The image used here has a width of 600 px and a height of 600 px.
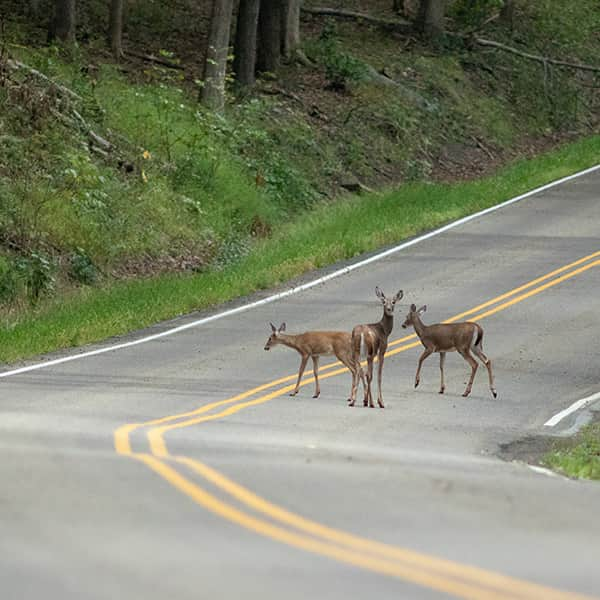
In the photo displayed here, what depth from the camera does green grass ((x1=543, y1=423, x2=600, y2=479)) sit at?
43.3 feet

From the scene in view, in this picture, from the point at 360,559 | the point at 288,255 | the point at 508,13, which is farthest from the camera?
the point at 508,13

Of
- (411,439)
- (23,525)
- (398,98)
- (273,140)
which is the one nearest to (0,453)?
(23,525)

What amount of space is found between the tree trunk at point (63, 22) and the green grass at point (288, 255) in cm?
817

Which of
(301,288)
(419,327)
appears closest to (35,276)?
(301,288)

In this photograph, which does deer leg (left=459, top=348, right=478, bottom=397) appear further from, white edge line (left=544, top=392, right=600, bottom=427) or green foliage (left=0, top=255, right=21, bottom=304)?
green foliage (left=0, top=255, right=21, bottom=304)

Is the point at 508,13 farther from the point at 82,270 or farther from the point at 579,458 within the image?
the point at 579,458

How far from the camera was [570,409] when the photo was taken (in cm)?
1808

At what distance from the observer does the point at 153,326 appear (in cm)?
2405

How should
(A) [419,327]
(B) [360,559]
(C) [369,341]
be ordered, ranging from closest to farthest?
(B) [360,559]
(C) [369,341]
(A) [419,327]

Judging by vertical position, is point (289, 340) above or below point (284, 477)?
below

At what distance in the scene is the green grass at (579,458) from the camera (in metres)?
13.2

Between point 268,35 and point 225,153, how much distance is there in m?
8.02

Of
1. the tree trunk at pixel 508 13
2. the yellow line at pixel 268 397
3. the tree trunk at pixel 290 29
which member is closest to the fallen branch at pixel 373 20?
the tree trunk at pixel 508 13

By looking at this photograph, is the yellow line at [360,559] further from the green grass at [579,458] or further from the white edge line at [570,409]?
the white edge line at [570,409]
